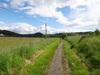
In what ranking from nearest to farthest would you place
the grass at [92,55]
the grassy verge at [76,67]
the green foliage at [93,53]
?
the grassy verge at [76,67] → the grass at [92,55] → the green foliage at [93,53]

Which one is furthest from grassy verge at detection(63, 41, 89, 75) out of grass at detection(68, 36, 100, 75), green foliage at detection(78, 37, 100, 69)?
green foliage at detection(78, 37, 100, 69)

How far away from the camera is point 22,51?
27.6 feet

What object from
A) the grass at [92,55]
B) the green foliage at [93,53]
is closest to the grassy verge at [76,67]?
the grass at [92,55]

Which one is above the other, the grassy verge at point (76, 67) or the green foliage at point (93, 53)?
the green foliage at point (93, 53)

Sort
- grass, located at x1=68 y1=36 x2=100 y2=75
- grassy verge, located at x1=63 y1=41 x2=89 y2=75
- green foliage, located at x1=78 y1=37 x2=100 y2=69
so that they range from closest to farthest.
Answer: grassy verge, located at x1=63 y1=41 x2=89 y2=75
grass, located at x1=68 y1=36 x2=100 y2=75
green foliage, located at x1=78 y1=37 x2=100 y2=69

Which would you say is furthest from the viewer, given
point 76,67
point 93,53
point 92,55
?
point 93,53

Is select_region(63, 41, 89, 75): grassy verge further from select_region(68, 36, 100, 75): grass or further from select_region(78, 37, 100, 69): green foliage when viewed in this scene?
select_region(78, 37, 100, 69): green foliage

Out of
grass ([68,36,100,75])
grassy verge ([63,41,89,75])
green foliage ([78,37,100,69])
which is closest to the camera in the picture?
grassy verge ([63,41,89,75])

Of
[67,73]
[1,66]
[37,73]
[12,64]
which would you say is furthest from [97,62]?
[1,66]

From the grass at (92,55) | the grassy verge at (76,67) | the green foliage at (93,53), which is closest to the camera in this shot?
the grassy verge at (76,67)

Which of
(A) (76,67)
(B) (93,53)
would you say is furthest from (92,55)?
(A) (76,67)

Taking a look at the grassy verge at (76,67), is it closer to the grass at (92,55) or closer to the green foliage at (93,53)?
the grass at (92,55)

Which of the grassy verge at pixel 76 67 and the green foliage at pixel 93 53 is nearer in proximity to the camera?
the grassy verge at pixel 76 67

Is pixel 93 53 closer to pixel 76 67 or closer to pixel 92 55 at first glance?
pixel 92 55
